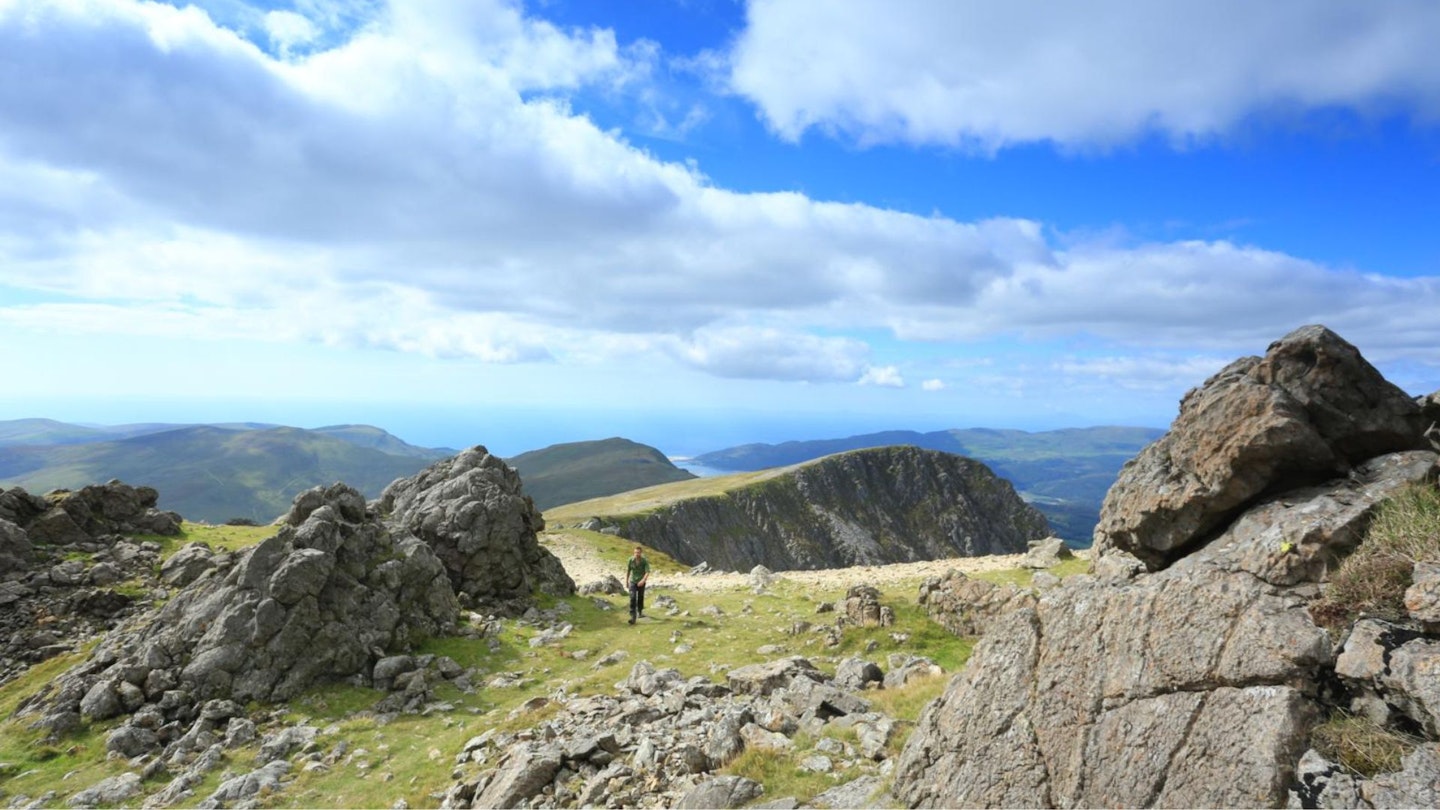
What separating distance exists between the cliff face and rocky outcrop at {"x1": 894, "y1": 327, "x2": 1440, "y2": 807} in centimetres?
9649

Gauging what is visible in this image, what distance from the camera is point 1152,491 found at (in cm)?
1492

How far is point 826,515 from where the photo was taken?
163000 millimetres

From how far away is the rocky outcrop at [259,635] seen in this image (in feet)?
80.4

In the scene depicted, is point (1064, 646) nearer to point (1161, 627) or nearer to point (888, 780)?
point (1161, 627)

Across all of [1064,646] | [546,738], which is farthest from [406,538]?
[1064,646]

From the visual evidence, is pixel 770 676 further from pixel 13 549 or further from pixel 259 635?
pixel 13 549

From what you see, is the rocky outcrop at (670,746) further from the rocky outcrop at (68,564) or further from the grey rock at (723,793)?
the rocky outcrop at (68,564)

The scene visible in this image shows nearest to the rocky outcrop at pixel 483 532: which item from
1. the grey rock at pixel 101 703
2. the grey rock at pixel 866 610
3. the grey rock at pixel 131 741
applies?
the grey rock at pixel 101 703

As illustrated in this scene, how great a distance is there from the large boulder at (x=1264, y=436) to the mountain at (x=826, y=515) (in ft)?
308

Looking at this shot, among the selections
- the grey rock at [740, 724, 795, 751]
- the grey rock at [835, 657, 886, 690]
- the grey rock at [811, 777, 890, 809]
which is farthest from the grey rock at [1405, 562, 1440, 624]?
the grey rock at [835, 657, 886, 690]

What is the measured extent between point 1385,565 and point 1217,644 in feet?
8.85

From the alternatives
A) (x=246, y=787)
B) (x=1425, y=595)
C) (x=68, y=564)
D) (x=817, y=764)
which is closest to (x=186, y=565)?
(x=68, y=564)

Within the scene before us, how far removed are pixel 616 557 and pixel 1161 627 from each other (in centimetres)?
5666

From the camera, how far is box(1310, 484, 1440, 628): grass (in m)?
9.32
